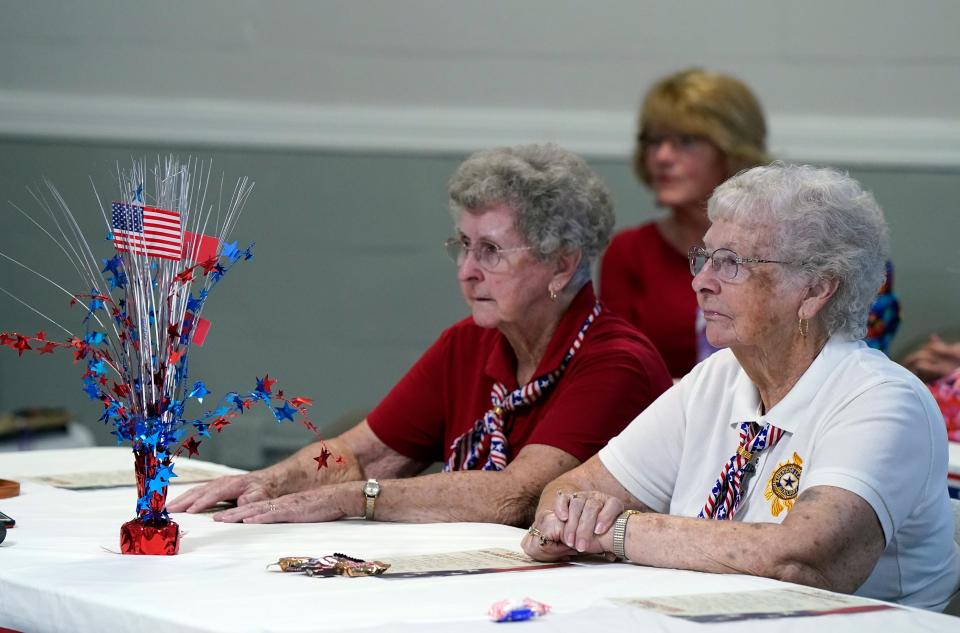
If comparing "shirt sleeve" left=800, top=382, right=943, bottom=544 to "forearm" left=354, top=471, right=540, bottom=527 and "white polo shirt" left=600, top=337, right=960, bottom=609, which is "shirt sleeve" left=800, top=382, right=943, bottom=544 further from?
"forearm" left=354, top=471, right=540, bottom=527

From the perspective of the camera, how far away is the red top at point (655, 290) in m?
4.20

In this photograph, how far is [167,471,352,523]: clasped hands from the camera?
2.30 metres

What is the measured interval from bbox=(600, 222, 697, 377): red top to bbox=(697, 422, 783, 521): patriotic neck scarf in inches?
81.4

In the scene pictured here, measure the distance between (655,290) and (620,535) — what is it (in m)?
2.40

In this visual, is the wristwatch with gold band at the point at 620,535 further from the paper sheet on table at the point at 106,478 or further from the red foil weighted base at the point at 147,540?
the paper sheet on table at the point at 106,478

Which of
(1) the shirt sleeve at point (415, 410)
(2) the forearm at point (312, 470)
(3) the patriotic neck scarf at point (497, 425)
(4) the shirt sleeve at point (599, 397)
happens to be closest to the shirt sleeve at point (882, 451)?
(4) the shirt sleeve at point (599, 397)

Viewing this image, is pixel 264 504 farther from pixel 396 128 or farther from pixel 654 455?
pixel 396 128

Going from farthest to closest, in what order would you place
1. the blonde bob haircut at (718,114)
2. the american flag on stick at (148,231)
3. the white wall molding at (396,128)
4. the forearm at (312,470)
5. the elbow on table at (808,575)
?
the white wall molding at (396,128) → the blonde bob haircut at (718,114) → the forearm at (312,470) → the american flag on stick at (148,231) → the elbow on table at (808,575)

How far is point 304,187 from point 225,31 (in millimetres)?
661

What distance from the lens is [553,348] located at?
2725 mm

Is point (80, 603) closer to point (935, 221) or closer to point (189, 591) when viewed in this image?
point (189, 591)

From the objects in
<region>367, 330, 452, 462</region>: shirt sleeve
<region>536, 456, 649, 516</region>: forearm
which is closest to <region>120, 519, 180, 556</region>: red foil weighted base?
<region>536, 456, 649, 516</region>: forearm

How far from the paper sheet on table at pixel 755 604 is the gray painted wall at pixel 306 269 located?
3185 millimetres

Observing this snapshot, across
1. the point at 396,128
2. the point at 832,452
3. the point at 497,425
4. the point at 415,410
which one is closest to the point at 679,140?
the point at 396,128
